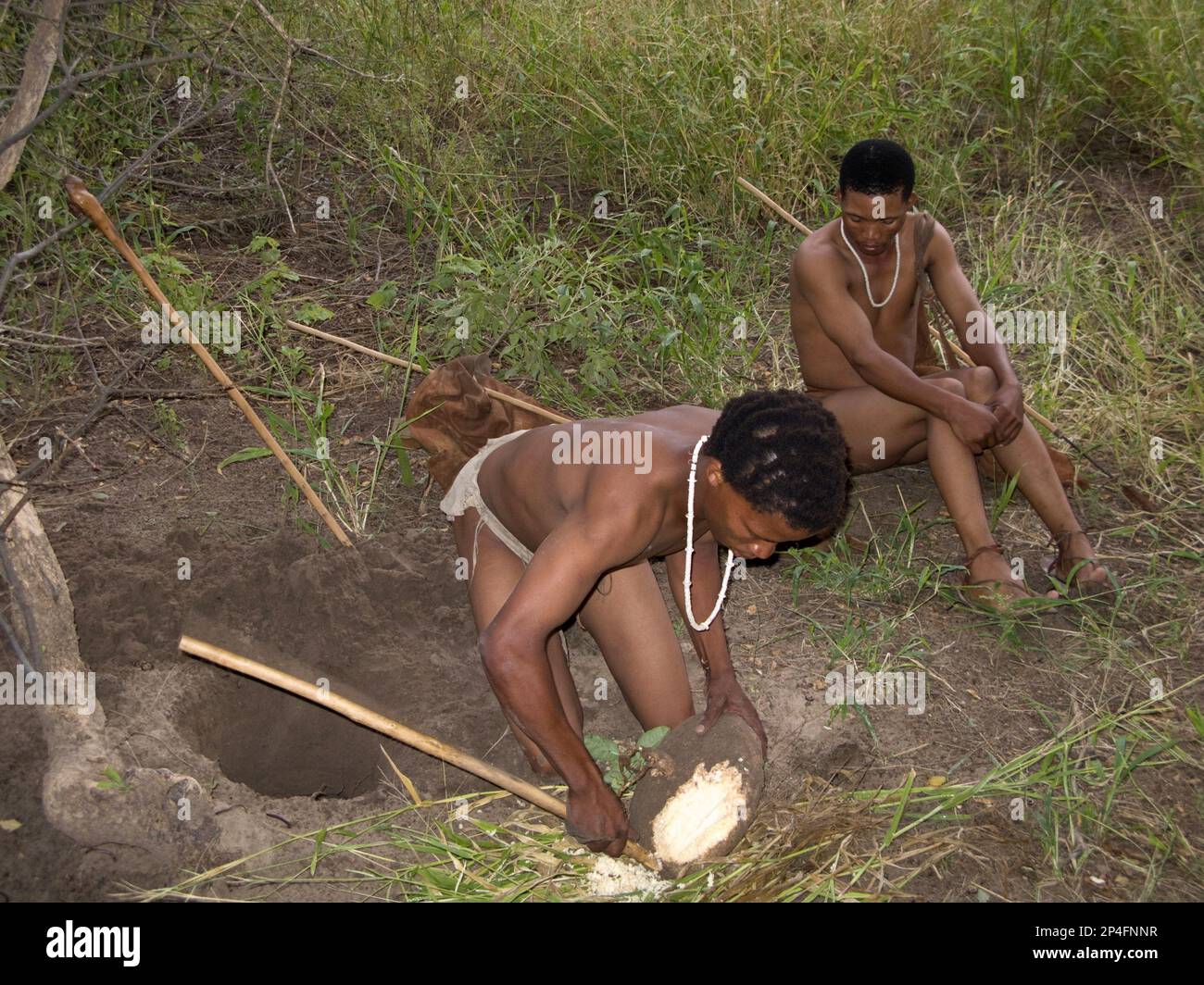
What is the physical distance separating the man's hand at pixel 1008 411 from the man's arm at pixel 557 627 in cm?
142

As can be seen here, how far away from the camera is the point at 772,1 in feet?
17.3

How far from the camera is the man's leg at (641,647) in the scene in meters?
2.83

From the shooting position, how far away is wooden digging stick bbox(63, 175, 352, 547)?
2602mm

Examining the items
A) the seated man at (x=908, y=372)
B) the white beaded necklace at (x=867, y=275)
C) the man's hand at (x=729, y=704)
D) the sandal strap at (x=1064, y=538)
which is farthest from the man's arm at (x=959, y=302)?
the man's hand at (x=729, y=704)

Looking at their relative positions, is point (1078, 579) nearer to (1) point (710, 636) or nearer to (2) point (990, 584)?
(2) point (990, 584)

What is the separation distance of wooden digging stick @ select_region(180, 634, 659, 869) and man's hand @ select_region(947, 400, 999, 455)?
1.58 m

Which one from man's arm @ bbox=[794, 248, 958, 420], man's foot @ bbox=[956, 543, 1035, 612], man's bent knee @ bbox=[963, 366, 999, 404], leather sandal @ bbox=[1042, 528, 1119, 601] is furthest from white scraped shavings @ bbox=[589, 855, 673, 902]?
man's bent knee @ bbox=[963, 366, 999, 404]

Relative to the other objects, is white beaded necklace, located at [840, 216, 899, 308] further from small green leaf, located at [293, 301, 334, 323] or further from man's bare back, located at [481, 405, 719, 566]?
small green leaf, located at [293, 301, 334, 323]

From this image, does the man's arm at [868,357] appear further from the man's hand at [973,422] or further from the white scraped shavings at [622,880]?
the white scraped shavings at [622,880]

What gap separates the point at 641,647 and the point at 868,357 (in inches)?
46.8

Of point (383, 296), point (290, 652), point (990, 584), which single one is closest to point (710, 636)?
point (990, 584)

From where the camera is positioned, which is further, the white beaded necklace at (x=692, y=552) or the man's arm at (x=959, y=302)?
the man's arm at (x=959, y=302)
